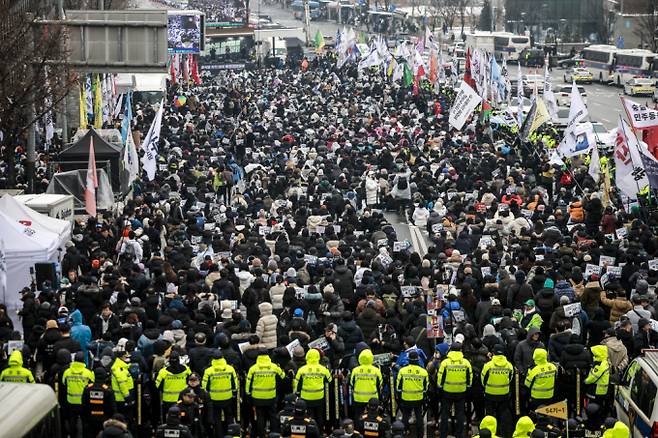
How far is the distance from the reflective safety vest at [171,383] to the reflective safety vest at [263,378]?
29.1 inches

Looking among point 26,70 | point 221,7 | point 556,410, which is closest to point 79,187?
point 26,70

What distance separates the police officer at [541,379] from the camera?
628 inches

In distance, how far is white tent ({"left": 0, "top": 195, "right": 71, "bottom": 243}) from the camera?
2338cm

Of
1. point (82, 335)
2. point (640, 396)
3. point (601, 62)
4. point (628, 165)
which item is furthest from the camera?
point (601, 62)

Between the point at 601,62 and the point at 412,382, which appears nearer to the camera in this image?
the point at 412,382

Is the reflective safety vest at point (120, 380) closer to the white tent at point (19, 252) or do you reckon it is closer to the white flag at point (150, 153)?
the white tent at point (19, 252)

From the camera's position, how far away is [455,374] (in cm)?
1622

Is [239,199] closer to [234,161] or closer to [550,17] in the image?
[234,161]

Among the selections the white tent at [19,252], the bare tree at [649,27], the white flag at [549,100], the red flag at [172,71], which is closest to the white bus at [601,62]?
the bare tree at [649,27]

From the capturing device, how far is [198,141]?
1594 inches

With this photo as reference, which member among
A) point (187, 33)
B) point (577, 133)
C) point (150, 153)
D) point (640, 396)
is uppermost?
point (640, 396)

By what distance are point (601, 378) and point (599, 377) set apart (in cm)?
3

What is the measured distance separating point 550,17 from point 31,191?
75354 mm

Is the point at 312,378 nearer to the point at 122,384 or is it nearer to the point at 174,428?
the point at 122,384
